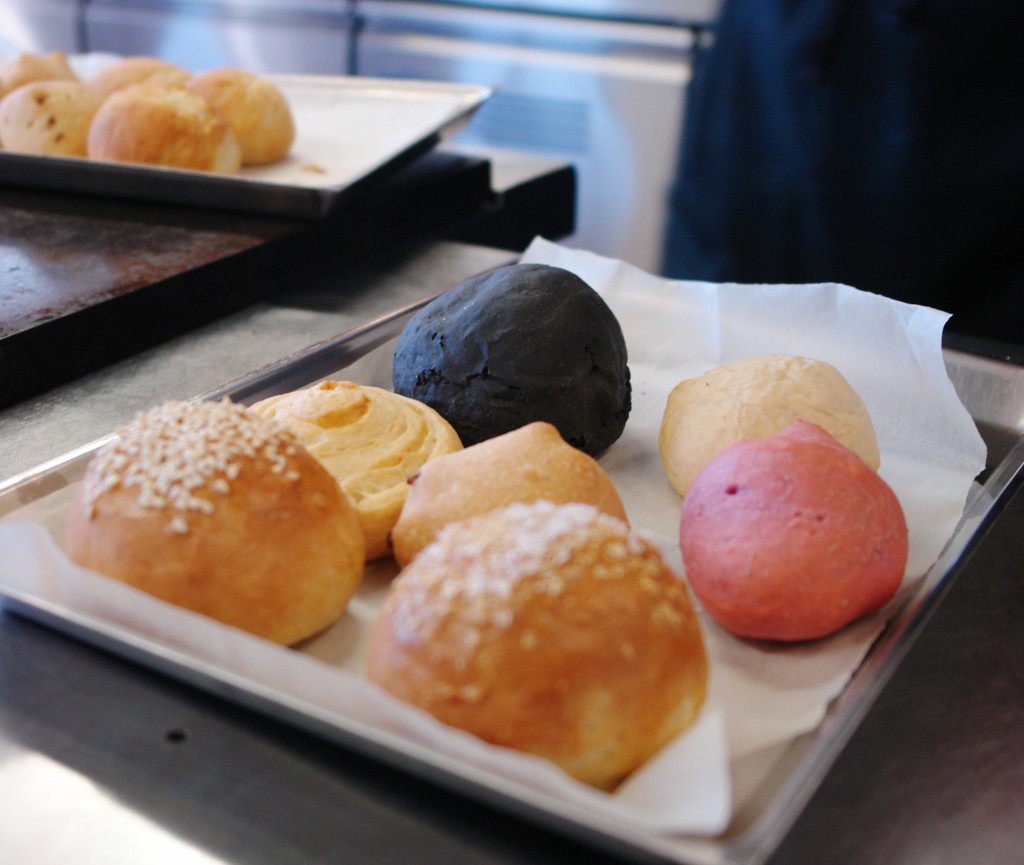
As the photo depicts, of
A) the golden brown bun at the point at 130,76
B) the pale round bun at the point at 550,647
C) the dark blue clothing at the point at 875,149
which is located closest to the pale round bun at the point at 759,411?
the pale round bun at the point at 550,647

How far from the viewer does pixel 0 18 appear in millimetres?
4734

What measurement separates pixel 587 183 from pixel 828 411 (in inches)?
104

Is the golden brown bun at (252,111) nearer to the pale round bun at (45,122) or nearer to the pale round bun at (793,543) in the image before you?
the pale round bun at (45,122)

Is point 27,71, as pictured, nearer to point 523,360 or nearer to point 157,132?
point 157,132

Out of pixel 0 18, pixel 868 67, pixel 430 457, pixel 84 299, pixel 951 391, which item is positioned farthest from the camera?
pixel 0 18

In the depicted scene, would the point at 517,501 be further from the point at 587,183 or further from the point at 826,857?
the point at 587,183

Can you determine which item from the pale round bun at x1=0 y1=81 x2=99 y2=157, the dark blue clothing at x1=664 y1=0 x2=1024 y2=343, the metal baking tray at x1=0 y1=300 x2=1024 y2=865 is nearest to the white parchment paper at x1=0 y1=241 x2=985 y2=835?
the metal baking tray at x1=0 y1=300 x2=1024 y2=865

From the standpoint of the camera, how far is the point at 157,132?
1696 mm

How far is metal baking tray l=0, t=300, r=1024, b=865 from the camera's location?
52cm

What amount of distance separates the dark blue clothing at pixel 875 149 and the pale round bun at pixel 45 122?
1.46m

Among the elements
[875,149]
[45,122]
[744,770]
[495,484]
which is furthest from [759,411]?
[45,122]

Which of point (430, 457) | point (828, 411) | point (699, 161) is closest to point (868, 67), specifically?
point (699, 161)

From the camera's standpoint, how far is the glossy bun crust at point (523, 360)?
41.9 inches

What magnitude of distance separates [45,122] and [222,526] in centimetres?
146
